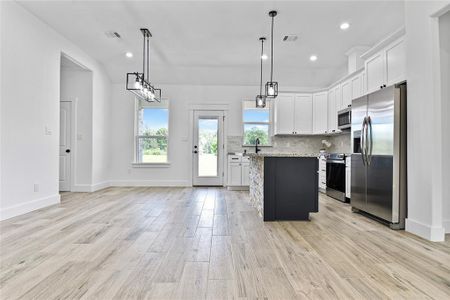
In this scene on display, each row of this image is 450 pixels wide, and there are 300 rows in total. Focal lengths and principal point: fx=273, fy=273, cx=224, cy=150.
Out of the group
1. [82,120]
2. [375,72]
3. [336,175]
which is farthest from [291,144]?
[82,120]

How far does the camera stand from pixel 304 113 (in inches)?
265

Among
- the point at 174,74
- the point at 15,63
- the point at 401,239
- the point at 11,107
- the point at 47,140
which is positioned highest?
the point at 174,74

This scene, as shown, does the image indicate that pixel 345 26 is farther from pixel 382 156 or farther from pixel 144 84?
pixel 144 84

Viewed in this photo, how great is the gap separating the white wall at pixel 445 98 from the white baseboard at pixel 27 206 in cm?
529

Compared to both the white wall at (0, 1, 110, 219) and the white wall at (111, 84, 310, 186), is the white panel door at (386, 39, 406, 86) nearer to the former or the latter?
the white wall at (111, 84, 310, 186)

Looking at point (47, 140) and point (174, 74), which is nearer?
point (47, 140)

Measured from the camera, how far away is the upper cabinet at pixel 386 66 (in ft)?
11.3

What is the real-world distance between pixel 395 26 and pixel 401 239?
11.1ft

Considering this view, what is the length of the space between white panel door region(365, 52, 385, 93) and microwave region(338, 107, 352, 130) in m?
0.77

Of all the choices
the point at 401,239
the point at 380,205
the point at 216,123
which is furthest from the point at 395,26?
the point at 216,123

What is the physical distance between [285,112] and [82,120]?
4675 millimetres

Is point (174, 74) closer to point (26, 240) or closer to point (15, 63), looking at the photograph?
point (15, 63)

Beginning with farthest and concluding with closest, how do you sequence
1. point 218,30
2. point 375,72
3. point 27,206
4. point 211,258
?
point 218,30 < point 375,72 < point 27,206 < point 211,258

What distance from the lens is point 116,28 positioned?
179 inches
